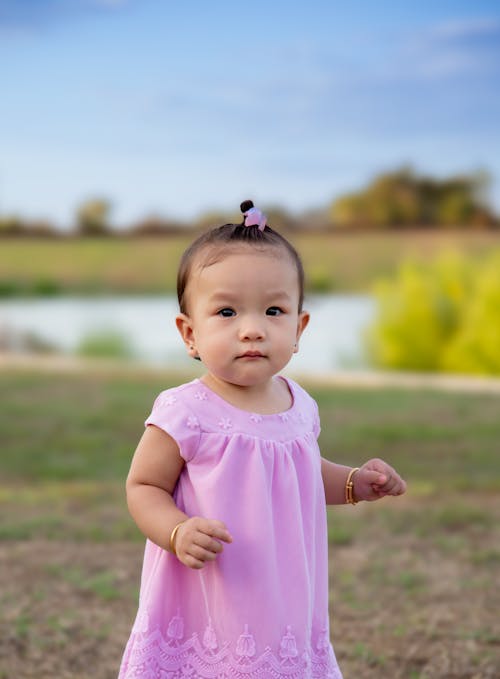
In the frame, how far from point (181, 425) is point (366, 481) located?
0.51 m

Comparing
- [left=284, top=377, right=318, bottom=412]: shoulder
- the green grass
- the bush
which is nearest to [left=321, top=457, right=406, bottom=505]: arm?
[left=284, top=377, right=318, bottom=412]: shoulder

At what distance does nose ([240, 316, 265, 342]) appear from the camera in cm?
207

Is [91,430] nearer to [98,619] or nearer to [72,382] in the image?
[72,382]

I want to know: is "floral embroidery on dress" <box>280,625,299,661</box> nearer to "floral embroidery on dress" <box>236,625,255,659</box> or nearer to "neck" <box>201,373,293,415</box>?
"floral embroidery on dress" <box>236,625,255,659</box>

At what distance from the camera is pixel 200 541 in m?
1.92

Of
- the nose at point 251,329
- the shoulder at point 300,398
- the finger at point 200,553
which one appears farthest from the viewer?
the shoulder at point 300,398

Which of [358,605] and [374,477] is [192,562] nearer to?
[374,477]

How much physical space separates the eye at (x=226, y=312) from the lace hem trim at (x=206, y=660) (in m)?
0.64

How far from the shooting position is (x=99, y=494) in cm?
552

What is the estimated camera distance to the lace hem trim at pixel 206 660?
209 centimetres

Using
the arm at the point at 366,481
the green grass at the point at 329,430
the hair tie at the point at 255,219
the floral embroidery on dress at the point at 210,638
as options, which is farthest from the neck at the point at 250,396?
the green grass at the point at 329,430

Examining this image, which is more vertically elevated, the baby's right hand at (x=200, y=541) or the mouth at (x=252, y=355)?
the mouth at (x=252, y=355)

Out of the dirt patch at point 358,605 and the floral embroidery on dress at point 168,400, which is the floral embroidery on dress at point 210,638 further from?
the dirt patch at point 358,605

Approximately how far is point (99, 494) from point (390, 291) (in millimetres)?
7345
